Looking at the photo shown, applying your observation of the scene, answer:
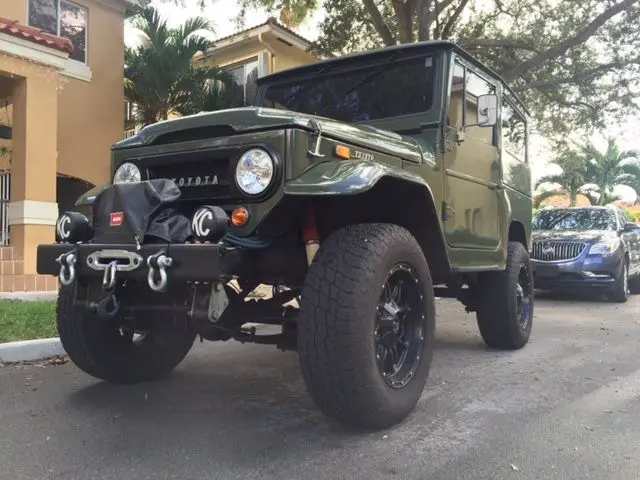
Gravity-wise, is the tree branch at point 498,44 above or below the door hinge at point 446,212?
above

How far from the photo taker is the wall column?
8.17 metres

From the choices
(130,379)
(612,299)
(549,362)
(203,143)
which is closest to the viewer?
(203,143)

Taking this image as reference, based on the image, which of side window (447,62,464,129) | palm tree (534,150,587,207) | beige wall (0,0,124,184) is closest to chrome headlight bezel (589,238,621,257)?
side window (447,62,464,129)

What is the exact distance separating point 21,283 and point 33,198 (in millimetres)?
1142

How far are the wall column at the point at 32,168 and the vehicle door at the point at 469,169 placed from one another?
5960 mm

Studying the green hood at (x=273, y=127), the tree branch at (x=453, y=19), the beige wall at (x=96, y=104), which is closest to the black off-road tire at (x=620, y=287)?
the tree branch at (x=453, y=19)

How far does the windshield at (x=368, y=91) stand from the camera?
4.54 meters

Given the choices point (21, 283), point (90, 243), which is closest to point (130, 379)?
point (90, 243)

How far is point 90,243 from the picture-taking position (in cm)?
332

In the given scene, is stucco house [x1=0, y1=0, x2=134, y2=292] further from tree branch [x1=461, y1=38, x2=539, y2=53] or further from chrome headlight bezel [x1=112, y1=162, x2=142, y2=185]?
tree branch [x1=461, y1=38, x2=539, y2=53]

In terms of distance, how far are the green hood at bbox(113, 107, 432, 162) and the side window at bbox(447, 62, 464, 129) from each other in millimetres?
645

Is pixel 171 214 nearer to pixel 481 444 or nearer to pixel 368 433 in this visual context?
pixel 368 433

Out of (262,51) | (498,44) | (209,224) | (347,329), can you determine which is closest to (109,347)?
(209,224)

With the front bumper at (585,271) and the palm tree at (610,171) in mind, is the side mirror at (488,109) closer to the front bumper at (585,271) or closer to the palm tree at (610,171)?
the front bumper at (585,271)
